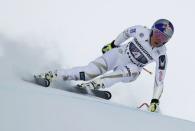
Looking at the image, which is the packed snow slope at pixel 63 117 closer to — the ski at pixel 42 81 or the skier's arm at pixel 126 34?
the ski at pixel 42 81

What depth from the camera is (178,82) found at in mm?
13430

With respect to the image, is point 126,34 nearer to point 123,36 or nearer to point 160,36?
point 123,36

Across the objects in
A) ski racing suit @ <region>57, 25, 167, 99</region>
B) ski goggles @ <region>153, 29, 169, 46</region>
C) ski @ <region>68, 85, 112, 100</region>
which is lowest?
ski @ <region>68, 85, 112, 100</region>

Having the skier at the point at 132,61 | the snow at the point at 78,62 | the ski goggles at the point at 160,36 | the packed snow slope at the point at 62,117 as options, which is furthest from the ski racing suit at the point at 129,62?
the packed snow slope at the point at 62,117

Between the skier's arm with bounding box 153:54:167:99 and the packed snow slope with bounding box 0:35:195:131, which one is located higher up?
the skier's arm with bounding box 153:54:167:99

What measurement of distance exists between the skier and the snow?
397 mm

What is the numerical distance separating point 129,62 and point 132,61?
0.04 m

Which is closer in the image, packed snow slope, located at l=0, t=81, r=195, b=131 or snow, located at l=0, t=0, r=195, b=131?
packed snow slope, located at l=0, t=81, r=195, b=131

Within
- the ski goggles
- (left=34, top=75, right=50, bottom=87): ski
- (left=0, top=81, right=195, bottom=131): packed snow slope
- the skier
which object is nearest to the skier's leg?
the skier

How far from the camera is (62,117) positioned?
3.63 metres

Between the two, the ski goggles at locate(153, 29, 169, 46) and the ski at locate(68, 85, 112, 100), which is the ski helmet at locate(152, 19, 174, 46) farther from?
the ski at locate(68, 85, 112, 100)

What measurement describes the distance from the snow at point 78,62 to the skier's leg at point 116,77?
0.36 meters

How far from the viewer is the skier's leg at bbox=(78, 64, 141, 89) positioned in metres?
6.96

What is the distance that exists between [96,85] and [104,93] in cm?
24
